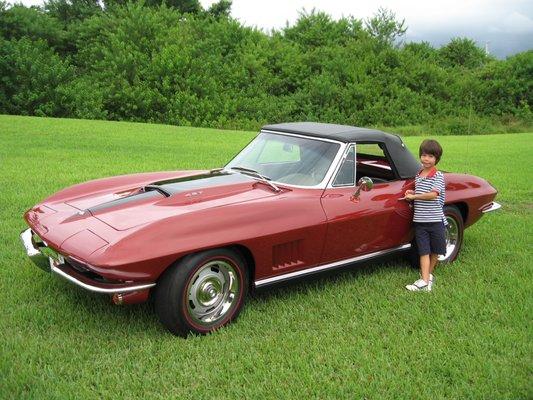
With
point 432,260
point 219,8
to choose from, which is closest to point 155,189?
point 432,260

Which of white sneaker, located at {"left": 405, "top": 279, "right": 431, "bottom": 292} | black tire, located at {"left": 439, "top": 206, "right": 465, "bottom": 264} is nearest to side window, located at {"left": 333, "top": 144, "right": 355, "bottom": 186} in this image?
white sneaker, located at {"left": 405, "top": 279, "right": 431, "bottom": 292}

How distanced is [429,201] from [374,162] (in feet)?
2.41

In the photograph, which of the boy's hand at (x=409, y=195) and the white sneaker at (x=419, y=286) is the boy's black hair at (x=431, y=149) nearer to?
the boy's hand at (x=409, y=195)

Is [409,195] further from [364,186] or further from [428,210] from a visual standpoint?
[364,186]

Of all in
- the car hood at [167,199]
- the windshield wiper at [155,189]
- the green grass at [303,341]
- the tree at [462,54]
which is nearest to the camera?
the green grass at [303,341]

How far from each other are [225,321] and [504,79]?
A: 35612 millimetres

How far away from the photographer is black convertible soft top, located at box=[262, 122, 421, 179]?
15.4 ft

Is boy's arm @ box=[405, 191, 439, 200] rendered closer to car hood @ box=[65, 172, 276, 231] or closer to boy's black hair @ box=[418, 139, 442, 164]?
boy's black hair @ box=[418, 139, 442, 164]

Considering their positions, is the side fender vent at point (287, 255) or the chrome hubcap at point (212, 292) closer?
the chrome hubcap at point (212, 292)

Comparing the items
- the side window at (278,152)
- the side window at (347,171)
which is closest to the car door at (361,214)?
the side window at (347,171)

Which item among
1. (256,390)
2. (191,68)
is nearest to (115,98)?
(191,68)

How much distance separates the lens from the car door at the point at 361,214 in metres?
4.17

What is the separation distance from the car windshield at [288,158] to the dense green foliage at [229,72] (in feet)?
71.8

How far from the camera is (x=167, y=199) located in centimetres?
392
